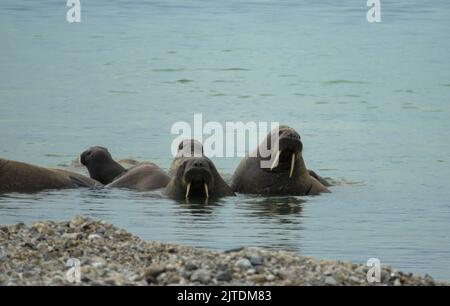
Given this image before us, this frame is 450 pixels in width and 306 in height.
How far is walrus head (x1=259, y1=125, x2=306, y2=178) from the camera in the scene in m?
14.1

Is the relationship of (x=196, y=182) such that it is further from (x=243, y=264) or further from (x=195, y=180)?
(x=243, y=264)

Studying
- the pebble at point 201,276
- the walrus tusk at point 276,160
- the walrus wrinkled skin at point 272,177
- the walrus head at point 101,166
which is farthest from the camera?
the walrus head at point 101,166

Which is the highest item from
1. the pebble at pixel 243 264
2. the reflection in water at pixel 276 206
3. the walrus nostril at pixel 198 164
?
the walrus nostril at pixel 198 164

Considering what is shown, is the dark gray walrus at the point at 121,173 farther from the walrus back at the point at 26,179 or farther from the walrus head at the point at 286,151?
the walrus head at the point at 286,151

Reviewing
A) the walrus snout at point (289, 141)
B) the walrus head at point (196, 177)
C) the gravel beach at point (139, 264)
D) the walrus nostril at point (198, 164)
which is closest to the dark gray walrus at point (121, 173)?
the walrus head at point (196, 177)

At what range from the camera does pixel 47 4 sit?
135 feet

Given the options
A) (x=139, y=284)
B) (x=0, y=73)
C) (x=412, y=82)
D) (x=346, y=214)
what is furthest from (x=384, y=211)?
(x=0, y=73)

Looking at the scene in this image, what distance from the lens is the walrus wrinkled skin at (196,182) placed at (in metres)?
13.6

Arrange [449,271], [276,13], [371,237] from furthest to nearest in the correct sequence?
[276,13] < [371,237] < [449,271]

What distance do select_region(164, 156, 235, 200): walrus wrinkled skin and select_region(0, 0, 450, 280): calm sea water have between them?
7.6 inches

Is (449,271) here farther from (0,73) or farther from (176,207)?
(0,73)

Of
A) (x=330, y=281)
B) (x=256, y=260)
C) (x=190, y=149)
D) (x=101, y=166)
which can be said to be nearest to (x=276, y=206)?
(x=190, y=149)

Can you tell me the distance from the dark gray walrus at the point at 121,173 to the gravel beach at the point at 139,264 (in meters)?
4.38
